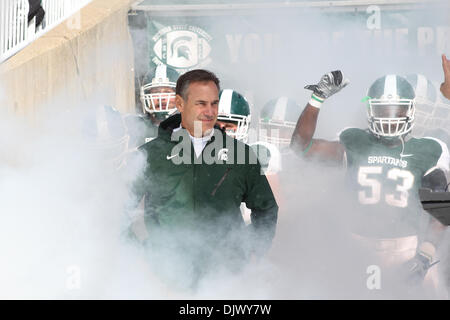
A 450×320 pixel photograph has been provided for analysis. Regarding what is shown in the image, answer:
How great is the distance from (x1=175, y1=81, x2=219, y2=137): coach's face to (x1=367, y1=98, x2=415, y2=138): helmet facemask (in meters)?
1.07

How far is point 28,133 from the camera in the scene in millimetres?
5023

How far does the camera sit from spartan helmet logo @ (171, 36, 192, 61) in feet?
16.3

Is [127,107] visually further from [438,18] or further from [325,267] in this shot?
[438,18]

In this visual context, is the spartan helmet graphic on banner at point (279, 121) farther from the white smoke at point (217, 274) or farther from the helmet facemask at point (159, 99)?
the helmet facemask at point (159, 99)

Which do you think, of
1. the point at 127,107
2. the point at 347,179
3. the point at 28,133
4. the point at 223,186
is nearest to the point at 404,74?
the point at 347,179

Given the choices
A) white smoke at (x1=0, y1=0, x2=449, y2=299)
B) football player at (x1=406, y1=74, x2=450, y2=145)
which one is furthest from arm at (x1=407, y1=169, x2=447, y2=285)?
football player at (x1=406, y1=74, x2=450, y2=145)

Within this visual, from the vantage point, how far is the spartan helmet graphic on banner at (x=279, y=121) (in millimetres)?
4895

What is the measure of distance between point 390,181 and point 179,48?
1625 millimetres

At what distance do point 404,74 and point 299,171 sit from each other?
3.06 feet

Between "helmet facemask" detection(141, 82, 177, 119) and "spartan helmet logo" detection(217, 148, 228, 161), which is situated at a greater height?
"helmet facemask" detection(141, 82, 177, 119)

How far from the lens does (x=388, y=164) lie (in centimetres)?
484

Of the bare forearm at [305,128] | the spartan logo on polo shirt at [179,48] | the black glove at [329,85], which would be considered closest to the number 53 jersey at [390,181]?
the bare forearm at [305,128]

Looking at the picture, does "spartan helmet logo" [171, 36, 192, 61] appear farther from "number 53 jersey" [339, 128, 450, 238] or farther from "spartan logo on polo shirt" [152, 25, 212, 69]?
"number 53 jersey" [339, 128, 450, 238]

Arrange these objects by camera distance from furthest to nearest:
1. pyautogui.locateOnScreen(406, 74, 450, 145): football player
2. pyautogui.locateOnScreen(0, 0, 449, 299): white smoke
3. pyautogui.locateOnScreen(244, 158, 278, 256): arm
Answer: pyautogui.locateOnScreen(406, 74, 450, 145): football player, pyautogui.locateOnScreen(0, 0, 449, 299): white smoke, pyautogui.locateOnScreen(244, 158, 278, 256): arm
